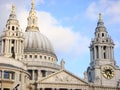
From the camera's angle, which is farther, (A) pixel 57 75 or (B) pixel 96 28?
(B) pixel 96 28

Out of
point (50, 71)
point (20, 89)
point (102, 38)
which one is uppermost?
point (102, 38)

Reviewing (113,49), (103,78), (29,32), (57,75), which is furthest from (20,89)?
(29,32)

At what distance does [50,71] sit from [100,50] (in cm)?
2021

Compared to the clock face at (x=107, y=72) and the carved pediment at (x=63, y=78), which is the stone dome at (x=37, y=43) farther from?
the clock face at (x=107, y=72)

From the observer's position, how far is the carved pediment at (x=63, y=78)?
106250mm

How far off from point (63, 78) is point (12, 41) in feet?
67.8

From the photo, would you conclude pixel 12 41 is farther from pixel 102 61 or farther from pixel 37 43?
pixel 102 61

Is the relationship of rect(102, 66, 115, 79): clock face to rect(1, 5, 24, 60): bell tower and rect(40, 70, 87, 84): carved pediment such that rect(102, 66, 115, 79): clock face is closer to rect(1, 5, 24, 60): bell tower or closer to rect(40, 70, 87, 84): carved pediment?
rect(40, 70, 87, 84): carved pediment

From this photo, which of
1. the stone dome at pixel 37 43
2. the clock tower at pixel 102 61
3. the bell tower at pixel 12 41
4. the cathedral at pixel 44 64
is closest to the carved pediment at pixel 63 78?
the cathedral at pixel 44 64

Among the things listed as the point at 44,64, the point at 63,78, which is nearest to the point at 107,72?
the point at 63,78

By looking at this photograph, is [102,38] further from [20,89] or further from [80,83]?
[20,89]

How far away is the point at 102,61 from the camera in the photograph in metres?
116

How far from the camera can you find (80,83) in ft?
355

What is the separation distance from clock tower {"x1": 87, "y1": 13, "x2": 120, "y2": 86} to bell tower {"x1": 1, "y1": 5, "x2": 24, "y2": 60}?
863 inches
